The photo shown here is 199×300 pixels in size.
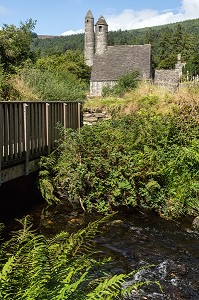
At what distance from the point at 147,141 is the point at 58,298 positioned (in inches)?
271

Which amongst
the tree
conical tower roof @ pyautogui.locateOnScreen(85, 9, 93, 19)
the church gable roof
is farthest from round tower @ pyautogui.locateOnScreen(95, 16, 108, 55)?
the tree

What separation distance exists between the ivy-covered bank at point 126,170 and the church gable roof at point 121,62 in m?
31.7

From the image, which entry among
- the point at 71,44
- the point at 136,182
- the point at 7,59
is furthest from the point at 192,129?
the point at 71,44

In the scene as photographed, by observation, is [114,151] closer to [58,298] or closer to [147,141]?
[147,141]

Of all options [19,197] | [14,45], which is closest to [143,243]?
[19,197]

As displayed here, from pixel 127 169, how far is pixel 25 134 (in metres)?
2.34

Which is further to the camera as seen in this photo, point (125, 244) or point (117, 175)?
point (117, 175)

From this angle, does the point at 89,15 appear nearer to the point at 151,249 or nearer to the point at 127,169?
the point at 127,169

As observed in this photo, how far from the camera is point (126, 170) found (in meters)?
7.95

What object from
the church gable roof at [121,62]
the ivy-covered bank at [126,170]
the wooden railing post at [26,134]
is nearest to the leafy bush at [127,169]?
the ivy-covered bank at [126,170]

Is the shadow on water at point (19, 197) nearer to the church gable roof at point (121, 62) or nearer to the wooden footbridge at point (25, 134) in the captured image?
the wooden footbridge at point (25, 134)

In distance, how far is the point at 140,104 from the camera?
11703 mm

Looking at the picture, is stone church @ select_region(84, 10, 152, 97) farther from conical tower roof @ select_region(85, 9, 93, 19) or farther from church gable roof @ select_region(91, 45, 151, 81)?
conical tower roof @ select_region(85, 9, 93, 19)

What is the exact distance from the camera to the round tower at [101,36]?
59537 mm
